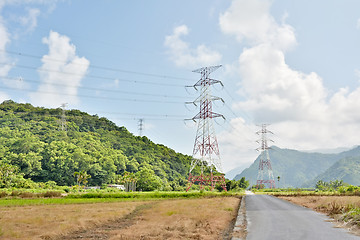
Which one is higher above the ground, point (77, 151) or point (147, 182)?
point (77, 151)

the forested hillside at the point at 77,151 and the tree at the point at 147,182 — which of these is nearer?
the tree at the point at 147,182

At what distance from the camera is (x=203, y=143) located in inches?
2542

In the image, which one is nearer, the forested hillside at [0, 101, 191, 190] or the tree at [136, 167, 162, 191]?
the tree at [136, 167, 162, 191]

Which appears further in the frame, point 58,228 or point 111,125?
point 111,125

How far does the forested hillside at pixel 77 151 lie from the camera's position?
373ft

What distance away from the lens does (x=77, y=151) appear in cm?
12594

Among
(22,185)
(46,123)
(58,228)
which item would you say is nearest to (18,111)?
(46,123)

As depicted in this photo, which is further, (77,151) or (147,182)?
(77,151)

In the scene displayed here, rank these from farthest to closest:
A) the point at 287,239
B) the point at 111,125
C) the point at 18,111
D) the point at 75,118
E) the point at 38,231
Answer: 1. the point at 111,125
2. the point at 75,118
3. the point at 18,111
4. the point at 38,231
5. the point at 287,239

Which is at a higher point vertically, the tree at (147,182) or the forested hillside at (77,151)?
the forested hillside at (77,151)

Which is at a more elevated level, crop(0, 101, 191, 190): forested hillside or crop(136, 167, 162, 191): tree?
crop(0, 101, 191, 190): forested hillside

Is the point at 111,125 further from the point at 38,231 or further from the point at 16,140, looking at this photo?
the point at 38,231

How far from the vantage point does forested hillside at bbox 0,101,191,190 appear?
114 metres

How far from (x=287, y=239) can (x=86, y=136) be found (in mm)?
151407
